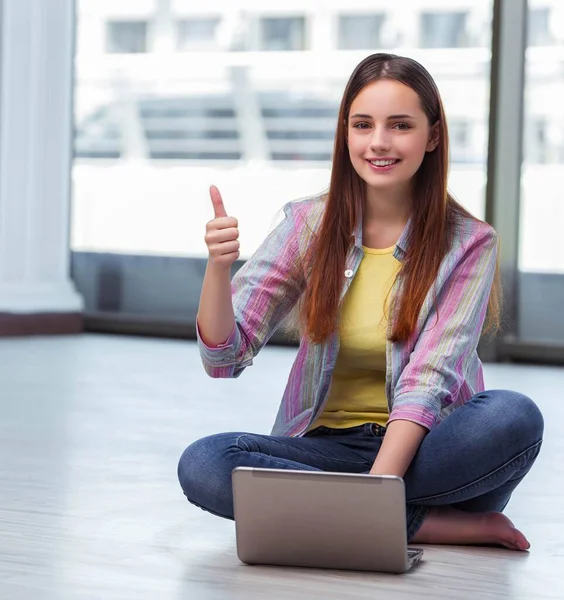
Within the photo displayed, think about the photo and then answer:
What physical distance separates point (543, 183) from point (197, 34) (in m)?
1.64

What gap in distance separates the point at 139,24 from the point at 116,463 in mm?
3338

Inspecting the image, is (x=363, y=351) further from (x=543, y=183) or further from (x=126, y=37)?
(x=126, y=37)

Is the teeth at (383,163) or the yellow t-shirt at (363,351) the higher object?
the teeth at (383,163)

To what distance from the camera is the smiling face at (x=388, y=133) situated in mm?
1729

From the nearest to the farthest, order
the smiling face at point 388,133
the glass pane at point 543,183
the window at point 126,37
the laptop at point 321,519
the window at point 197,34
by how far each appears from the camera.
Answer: the laptop at point 321,519 → the smiling face at point 388,133 → the glass pane at point 543,183 → the window at point 197,34 → the window at point 126,37

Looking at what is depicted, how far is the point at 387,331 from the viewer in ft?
5.69

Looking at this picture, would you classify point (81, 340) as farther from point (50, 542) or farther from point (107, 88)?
point (50, 542)

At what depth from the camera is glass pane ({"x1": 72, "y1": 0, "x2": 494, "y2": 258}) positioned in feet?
15.4

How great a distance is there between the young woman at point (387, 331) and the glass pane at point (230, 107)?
2.91 m

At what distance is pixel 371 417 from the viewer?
1.81 m

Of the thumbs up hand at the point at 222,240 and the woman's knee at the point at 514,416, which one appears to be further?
the woman's knee at the point at 514,416

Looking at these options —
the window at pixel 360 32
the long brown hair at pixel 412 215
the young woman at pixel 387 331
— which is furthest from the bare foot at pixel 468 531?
the window at pixel 360 32

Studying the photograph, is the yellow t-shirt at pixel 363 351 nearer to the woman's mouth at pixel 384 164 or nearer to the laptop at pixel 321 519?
the woman's mouth at pixel 384 164

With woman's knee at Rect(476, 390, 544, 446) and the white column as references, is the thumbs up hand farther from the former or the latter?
the white column
